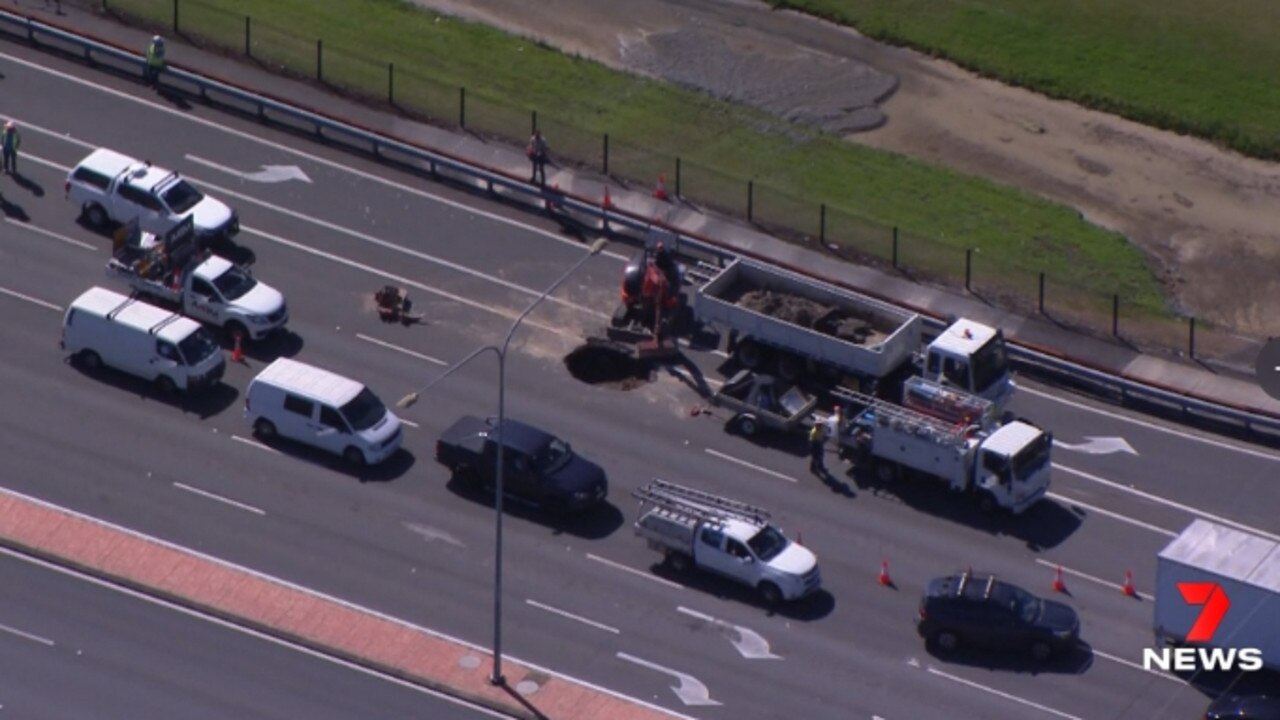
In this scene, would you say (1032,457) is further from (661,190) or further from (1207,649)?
(661,190)

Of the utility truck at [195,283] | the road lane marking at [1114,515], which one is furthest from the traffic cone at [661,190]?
the road lane marking at [1114,515]

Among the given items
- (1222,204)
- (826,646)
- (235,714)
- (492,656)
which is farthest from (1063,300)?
(235,714)

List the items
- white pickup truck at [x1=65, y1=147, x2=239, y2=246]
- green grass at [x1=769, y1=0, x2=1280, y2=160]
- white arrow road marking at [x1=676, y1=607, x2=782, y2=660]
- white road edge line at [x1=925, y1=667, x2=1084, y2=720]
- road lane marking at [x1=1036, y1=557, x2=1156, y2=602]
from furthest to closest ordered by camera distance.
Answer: green grass at [x1=769, y1=0, x2=1280, y2=160]
white pickup truck at [x1=65, y1=147, x2=239, y2=246]
road lane marking at [x1=1036, y1=557, x2=1156, y2=602]
white arrow road marking at [x1=676, y1=607, x2=782, y2=660]
white road edge line at [x1=925, y1=667, x2=1084, y2=720]

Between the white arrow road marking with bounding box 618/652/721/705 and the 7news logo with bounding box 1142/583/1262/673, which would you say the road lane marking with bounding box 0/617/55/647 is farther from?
the 7news logo with bounding box 1142/583/1262/673

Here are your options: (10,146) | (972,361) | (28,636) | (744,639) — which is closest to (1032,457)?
(972,361)

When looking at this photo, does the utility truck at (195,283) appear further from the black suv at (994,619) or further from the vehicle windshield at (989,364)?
the black suv at (994,619)

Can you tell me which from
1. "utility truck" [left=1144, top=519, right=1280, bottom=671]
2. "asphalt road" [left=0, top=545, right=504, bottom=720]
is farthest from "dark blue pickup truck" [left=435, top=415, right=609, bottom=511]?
"utility truck" [left=1144, top=519, right=1280, bottom=671]
